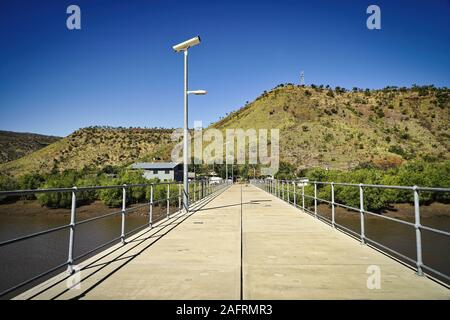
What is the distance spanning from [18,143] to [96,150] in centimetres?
3350

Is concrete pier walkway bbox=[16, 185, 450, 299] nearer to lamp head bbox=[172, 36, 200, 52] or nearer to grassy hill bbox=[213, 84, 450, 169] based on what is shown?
lamp head bbox=[172, 36, 200, 52]

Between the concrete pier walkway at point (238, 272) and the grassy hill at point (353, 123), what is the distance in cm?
6139

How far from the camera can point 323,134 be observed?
262ft

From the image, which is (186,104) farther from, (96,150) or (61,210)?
(96,150)

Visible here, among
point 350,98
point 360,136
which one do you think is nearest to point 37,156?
point 360,136

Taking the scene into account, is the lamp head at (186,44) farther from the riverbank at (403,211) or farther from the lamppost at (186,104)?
the riverbank at (403,211)

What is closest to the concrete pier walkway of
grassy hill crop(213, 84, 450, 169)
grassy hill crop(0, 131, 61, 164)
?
grassy hill crop(213, 84, 450, 169)

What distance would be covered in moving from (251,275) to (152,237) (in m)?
3.34

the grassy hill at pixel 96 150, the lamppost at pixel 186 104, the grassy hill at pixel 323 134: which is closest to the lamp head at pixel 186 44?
the lamppost at pixel 186 104

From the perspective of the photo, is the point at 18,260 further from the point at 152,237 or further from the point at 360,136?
the point at 360,136

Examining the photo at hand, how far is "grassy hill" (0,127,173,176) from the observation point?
92.6 m

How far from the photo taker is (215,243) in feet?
20.2

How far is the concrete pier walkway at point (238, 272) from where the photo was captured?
3.46 meters

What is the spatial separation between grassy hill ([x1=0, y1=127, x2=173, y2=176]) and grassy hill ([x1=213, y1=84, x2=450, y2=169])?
92.1 ft
